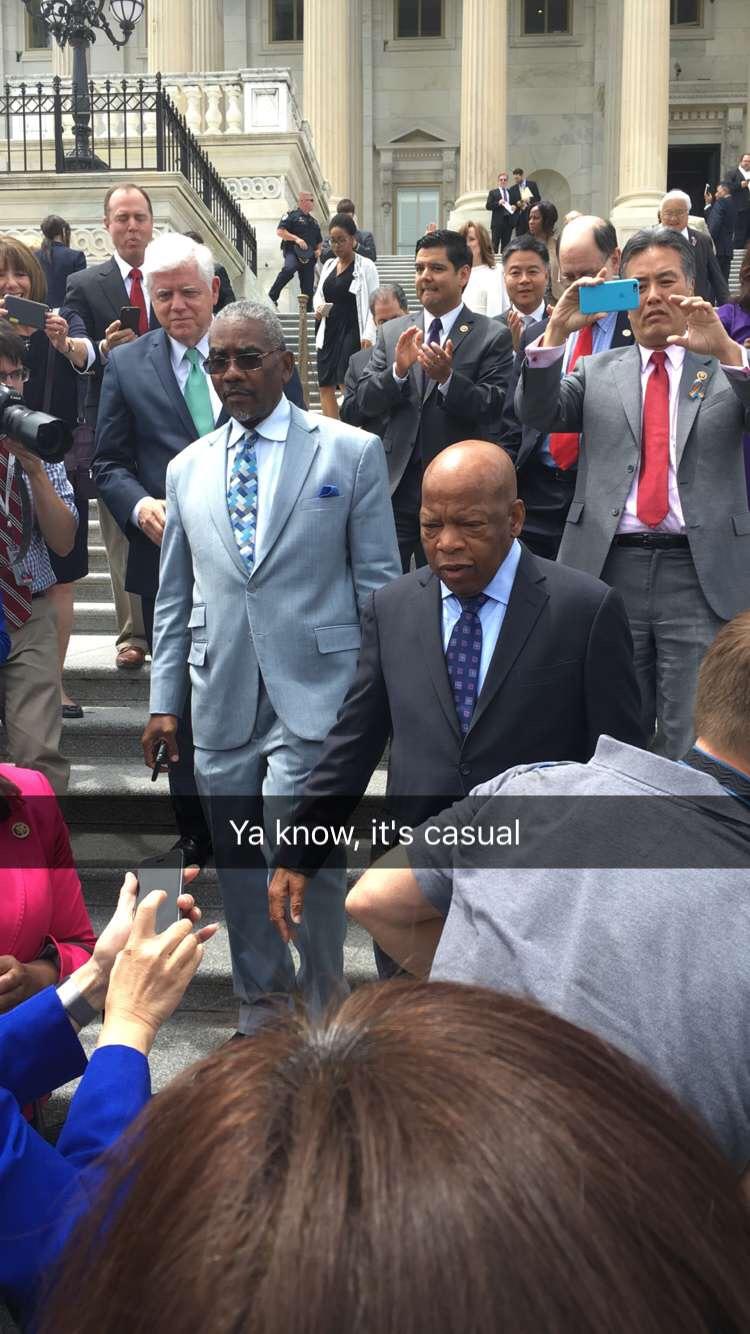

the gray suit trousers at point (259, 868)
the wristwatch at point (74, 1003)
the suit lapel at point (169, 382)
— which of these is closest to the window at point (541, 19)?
the suit lapel at point (169, 382)

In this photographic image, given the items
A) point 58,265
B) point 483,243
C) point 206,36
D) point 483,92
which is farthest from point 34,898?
point 206,36

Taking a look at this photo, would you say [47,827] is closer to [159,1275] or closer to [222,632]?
[222,632]

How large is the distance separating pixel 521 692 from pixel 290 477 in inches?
50.4

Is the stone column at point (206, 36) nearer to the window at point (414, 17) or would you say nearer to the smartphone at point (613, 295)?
the window at point (414, 17)

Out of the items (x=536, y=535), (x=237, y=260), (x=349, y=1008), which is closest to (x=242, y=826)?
(x=536, y=535)

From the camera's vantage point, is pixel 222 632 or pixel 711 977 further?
pixel 222 632

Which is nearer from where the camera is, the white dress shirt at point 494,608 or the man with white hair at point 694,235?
the white dress shirt at point 494,608

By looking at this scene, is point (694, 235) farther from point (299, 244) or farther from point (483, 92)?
point (483, 92)

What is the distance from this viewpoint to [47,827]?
2.96 metres

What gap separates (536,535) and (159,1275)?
4985 mm

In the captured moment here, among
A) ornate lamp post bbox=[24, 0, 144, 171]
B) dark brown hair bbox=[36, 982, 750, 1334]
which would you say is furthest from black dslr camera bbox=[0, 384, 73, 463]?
ornate lamp post bbox=[24, 0, 144, 171]

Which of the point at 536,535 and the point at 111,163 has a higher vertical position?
the point at 111,163

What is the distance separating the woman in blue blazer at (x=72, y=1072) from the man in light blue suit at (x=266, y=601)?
2.09 metres

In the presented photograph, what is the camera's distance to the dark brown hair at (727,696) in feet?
6.93
